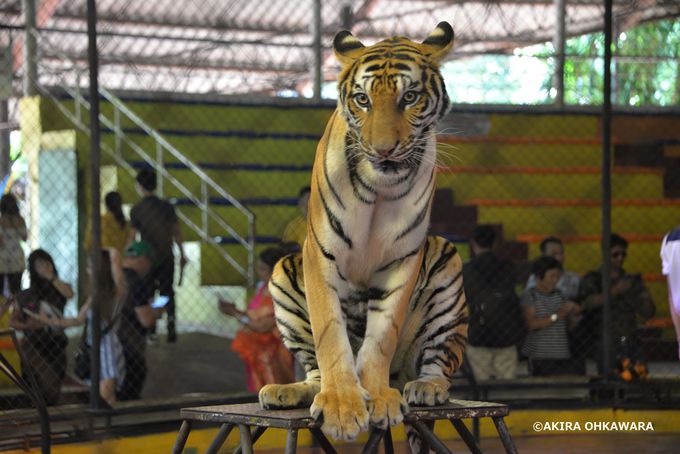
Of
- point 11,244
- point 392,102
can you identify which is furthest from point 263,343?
point 392,102

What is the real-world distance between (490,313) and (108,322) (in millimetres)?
2214

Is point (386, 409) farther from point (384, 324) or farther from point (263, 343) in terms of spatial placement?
point (263, 343)

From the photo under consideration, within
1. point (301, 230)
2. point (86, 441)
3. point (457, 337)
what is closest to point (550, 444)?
point (301, 230)

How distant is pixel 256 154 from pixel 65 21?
318cm

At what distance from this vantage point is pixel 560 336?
7.00 m

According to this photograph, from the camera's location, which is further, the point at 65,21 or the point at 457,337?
the point at 65,21

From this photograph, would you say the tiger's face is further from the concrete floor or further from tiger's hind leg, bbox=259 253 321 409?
the concrete floor

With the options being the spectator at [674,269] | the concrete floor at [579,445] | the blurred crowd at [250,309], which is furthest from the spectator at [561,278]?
the spectator at [674,269]

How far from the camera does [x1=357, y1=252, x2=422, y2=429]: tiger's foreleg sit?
3010mm

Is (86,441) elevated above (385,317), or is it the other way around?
(385,317)

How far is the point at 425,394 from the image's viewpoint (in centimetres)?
318

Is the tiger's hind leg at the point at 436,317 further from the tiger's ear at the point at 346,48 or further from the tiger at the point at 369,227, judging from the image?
the tiger's ear at the point at 346,48

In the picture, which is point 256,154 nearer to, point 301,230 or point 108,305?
point 301,230

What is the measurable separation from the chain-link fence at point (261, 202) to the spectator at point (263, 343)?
13mm
